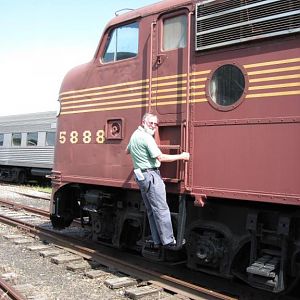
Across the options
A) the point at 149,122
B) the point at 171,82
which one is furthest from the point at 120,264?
the point at 171,82

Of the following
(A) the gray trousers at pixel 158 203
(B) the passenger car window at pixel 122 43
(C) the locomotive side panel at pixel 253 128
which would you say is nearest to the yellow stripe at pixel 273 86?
(C) the locomotive side panel at pixel 253 128

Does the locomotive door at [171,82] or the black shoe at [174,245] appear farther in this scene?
the locomotive door at [171,82]

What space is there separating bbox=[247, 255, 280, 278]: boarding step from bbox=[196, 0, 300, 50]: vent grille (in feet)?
7.51

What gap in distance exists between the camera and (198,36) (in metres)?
5.60

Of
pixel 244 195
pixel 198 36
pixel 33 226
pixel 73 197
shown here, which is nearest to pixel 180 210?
pixel 244 195

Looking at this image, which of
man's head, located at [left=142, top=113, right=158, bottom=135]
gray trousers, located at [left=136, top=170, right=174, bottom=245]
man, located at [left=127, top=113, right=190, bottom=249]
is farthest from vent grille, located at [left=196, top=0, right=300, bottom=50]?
gray trousers, located at [left=136, top=170, right=174, bottom=245]

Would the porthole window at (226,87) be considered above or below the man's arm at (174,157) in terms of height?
above

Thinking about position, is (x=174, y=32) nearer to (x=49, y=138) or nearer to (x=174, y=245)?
(x=174, y=245)

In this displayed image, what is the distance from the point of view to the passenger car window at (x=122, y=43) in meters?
6.70

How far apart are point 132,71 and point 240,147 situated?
2.21 m

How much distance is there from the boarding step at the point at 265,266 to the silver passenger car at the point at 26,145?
1740cm

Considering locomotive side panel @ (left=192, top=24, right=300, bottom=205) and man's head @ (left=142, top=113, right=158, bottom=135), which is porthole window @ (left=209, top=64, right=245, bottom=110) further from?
man's head @ (left=142, top=113, right=158, bottom=135)

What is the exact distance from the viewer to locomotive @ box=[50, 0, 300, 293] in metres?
4.82

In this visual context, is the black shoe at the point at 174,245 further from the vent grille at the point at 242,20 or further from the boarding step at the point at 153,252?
the vent grille at the point at 242,20
